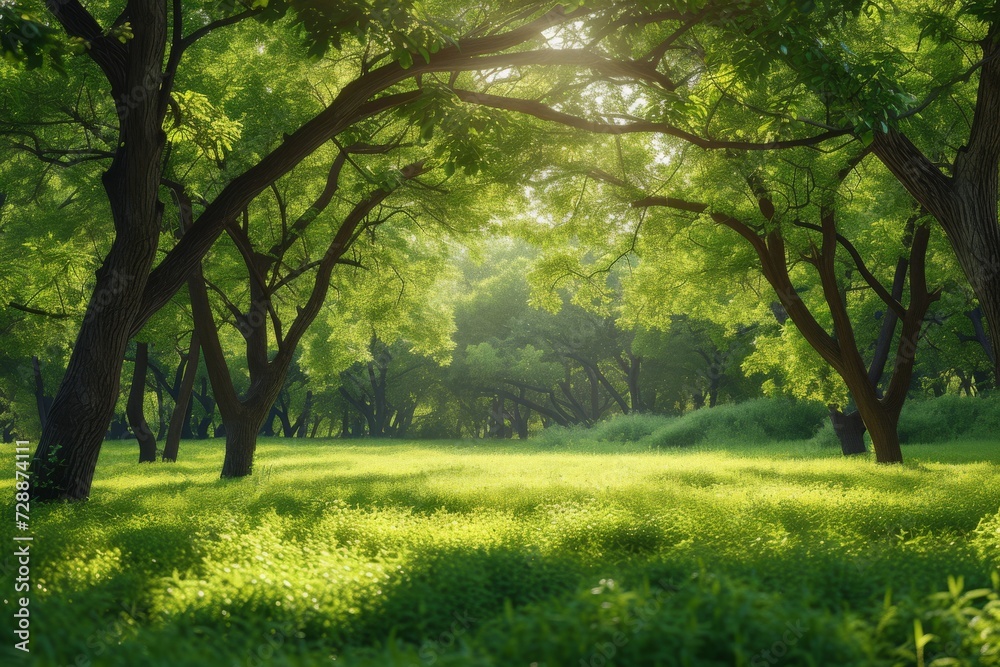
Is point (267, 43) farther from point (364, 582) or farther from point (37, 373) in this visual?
point (37, 373)

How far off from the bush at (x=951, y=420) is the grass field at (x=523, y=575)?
17094 millimetres

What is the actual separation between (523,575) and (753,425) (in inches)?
1164

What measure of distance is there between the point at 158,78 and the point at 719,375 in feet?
139

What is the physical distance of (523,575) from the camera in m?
6.66

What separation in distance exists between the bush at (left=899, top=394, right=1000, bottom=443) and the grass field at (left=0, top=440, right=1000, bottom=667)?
1709 cm

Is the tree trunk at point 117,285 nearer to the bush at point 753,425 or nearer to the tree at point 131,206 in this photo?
the tree at point 131,206

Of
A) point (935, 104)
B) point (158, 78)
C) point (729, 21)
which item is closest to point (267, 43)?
point (158, 78)

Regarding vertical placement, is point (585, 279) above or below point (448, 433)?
above

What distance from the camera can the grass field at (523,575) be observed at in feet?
13.6

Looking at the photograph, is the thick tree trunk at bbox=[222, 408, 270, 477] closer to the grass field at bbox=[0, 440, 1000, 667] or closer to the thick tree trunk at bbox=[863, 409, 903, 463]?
the grass field at bbox=[0, 440, 1000, 667]

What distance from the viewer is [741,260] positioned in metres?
19.2
